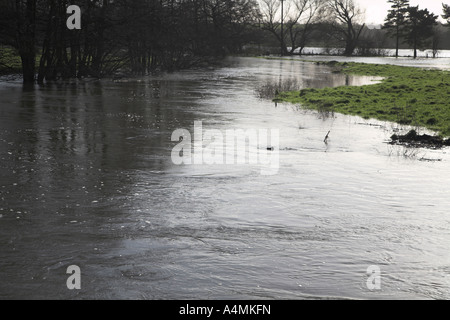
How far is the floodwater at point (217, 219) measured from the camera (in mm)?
5582

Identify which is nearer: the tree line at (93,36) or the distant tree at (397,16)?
the tree line at (93,36)

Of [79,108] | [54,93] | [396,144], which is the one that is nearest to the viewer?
[396,144]

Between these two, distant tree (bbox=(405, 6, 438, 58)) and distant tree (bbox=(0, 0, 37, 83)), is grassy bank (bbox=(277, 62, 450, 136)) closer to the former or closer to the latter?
distant tree (bbox=(0, 0, 37, 83))

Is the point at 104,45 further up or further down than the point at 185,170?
further up

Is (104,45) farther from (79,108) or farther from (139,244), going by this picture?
(139,244)

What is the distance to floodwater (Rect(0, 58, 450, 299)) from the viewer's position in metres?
5.58

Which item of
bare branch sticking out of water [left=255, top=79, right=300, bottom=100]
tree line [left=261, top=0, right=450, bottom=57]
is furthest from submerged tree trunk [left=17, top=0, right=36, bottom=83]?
tree line [left=261, top=0, right=450, bottom=57]

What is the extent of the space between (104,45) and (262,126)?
66.0 feet

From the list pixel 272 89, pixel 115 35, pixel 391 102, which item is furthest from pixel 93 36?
pixel 391 102

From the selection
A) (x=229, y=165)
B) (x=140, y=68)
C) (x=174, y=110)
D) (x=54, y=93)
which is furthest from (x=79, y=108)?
(x=140, y=68)

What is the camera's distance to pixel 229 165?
10.6 metres

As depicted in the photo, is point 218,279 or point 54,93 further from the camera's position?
point 54,93

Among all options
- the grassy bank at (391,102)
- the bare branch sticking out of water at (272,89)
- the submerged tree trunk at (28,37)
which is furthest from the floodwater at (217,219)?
the submerged tree trunk at (28,37)

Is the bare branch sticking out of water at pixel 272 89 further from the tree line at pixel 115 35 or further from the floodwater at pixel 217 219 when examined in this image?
the floodwater at pixel 217 219
